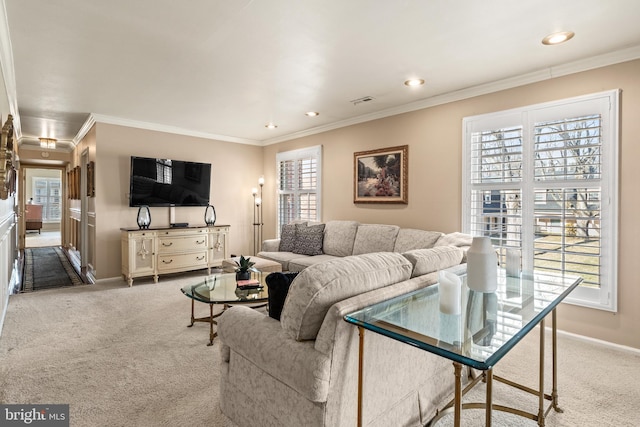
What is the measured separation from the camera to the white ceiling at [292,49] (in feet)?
7.34

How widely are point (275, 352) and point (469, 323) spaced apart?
0.85 metres

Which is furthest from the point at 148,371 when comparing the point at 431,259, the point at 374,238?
the point at 374,238

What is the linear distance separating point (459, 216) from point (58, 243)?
10.9 meters

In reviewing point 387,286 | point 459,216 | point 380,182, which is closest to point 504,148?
point 459,216

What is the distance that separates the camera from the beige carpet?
195 cm

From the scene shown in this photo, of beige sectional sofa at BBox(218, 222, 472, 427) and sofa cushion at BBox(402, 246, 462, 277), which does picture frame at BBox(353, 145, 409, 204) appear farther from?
beige sectional sofa at BBox(218, 222, 472, 427)

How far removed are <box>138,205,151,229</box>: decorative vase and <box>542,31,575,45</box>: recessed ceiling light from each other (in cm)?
539

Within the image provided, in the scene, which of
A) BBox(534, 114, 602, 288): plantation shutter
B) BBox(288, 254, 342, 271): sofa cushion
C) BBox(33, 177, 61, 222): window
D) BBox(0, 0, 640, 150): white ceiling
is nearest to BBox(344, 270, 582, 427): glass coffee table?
BBox(534, 114, 602, 288): plantation shutter

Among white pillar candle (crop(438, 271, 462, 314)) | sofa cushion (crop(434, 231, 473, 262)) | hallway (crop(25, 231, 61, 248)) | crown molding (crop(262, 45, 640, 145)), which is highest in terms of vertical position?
crown molding (crop(262, 45, 640, 145))

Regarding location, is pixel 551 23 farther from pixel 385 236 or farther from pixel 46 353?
pixel 46 353

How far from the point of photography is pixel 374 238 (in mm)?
4359

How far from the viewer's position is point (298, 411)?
1444 mm

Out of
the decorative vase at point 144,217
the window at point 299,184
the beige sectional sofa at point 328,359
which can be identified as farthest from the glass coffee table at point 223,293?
the window at point 299,184

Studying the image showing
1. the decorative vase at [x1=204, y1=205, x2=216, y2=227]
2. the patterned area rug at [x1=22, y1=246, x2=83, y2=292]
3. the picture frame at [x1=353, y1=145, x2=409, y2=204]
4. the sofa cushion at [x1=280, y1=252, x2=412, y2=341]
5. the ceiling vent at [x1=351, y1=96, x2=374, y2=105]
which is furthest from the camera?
the decorative vase at [x1=204, y1=205, x2=216, y2=227]
